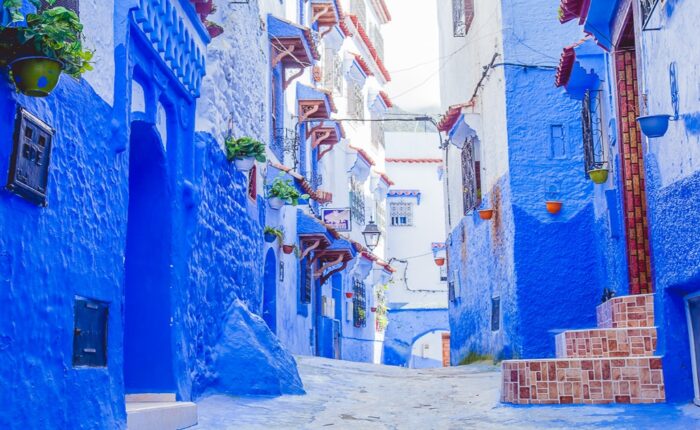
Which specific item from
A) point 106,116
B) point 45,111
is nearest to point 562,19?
point 106,116

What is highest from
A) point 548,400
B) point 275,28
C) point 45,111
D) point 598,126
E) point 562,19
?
point 275,28

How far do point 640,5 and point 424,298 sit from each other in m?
30.0

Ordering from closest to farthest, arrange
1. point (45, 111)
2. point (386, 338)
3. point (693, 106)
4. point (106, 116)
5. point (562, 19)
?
point (45, 111), point (106, 116), point (693, 106), point (562, 19), point (386, 338)

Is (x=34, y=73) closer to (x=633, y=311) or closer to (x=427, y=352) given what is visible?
(x=633, y=311)

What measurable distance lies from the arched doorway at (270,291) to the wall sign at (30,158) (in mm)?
11362

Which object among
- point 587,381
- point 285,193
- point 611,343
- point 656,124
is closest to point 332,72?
point 285,193

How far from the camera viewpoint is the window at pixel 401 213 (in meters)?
41.0

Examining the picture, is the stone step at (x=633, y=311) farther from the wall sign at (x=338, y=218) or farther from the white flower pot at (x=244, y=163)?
the wall sign at (x=338, y=218)

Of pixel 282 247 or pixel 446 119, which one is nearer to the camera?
pixel 282 247

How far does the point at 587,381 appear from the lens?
862 centimetres

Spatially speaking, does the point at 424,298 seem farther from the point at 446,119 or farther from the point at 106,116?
the point at 106,116

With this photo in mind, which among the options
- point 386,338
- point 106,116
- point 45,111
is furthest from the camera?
point 386,338

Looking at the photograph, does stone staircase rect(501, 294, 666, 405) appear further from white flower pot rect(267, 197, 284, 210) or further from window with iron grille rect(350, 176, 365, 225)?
window with iron grille rect(350, 176, 365, 225)

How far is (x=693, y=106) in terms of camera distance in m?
7.46
